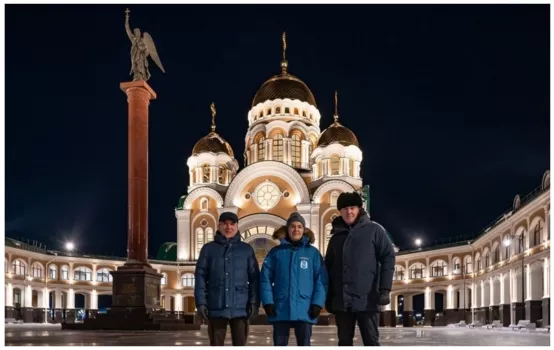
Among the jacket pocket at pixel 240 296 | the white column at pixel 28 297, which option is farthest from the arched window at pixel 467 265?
the jacket pocket at pixel 240 296

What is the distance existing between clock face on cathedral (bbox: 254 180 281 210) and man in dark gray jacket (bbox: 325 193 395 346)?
46.7m

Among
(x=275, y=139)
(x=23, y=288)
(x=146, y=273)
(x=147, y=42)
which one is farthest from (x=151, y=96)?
(x=275, y=139)

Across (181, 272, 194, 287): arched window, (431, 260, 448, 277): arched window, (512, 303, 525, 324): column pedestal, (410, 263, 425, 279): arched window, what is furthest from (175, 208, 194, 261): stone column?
(512, 303, 525, 324): column pedestal

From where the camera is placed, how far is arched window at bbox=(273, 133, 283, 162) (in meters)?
57.3

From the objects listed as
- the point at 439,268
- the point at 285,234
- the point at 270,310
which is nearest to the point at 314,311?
the point at 270,310

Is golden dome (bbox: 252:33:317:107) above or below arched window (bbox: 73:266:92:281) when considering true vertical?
above

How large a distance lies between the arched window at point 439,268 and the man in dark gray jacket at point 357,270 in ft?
158

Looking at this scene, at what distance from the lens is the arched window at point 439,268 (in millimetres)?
53816

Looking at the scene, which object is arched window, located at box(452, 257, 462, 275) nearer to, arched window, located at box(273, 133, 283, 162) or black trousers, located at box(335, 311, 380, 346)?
arched window, located at box(273, 133, 283, 162)

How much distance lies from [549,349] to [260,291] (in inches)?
189

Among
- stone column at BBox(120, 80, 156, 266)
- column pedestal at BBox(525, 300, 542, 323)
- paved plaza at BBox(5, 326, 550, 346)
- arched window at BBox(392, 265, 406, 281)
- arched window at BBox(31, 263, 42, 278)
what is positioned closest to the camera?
paved plaza at BBox(5, 326, 550, 346)

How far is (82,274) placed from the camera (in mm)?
54906

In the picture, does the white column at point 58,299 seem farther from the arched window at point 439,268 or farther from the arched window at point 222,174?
the arched window at point 439,268

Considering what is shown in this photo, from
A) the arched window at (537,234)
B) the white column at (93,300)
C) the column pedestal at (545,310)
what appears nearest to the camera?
the column pedestal at (545,310)
